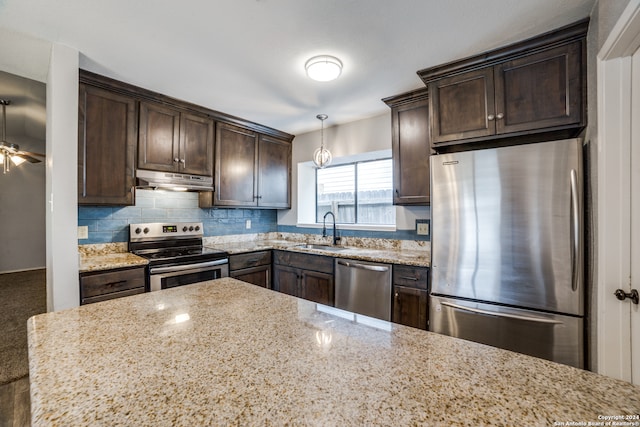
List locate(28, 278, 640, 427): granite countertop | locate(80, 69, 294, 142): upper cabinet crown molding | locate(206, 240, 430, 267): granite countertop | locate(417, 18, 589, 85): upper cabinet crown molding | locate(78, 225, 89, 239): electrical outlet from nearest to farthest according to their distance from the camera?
locate(28, 278, 640, 427): granite countertop, locate(417, 18, 589, 85): upper cabinet crown molding, locate(80, 69, 294, 142): upper cabinet crown molding, locate(206, 240, 430, 267): granite countertop, locate(78, 225, 89, 239): electrical outlet

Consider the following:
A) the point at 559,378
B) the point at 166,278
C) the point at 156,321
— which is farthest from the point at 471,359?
the point at 166,278

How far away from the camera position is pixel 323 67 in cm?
210

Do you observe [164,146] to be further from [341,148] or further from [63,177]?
[341,148]

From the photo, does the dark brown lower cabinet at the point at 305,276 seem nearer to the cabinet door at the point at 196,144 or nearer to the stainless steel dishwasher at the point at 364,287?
the stainless steel dishwasher at the point at 364,287

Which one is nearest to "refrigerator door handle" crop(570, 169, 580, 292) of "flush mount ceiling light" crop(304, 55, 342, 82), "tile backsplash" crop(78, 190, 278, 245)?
"flush mount ceiling light" crop(304, 55, 342, 82)

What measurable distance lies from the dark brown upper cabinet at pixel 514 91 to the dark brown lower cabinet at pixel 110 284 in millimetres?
2628

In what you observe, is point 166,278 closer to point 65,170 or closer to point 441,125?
point 65,170

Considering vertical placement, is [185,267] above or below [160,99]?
below

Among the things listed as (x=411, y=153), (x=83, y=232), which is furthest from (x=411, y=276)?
(x=83, y=232)

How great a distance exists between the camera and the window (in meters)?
3.44

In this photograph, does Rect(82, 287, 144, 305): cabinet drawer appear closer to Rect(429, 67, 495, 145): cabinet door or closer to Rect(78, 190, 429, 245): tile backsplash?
Rect(78, 190, 429, 245): tile backsplash

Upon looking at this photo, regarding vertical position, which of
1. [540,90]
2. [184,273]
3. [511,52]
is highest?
[511,52]

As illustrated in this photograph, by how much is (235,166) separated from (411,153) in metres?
2.01

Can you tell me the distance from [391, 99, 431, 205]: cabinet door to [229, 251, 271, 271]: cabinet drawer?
163 cm
